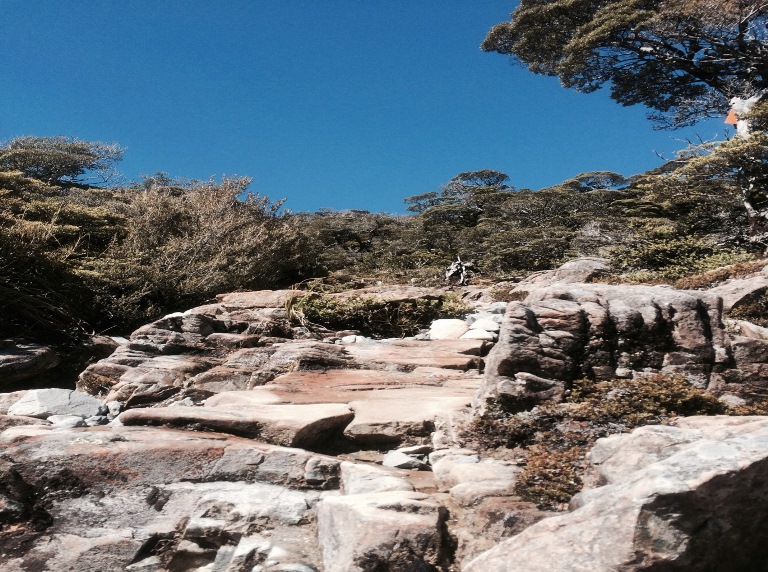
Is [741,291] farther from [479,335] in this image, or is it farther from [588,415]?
[588,415]

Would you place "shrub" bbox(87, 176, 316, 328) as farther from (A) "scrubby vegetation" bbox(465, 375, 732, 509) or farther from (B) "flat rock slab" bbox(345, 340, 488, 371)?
(A) "scrubby vegetation" bbox(465, 375, 732, 509)

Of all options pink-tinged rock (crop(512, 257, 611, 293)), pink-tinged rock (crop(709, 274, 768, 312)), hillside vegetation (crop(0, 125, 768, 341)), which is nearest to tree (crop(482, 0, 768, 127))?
hillside vegetation (crop(0, 125, 768, 341))

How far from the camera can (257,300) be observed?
8.25 metres

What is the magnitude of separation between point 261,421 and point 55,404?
2203mm

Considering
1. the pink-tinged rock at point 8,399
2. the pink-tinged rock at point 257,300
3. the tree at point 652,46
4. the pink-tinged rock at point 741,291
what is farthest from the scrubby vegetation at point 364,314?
the tree at point 652,46

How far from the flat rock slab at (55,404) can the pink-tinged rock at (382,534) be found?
2961mm

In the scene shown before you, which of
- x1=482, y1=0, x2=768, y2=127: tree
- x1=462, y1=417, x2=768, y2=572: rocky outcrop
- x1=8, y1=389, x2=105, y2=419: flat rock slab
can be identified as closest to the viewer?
x1=462, y1=417, x2=768, y2=572: rocky outcrop

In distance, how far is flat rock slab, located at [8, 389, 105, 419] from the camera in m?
4.45

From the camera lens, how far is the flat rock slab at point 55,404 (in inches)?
175

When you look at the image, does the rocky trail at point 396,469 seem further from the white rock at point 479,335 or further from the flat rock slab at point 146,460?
the white rock at point 479,335

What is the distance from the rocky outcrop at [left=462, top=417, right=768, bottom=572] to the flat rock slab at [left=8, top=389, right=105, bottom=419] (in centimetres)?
372

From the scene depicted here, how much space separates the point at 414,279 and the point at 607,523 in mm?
11964

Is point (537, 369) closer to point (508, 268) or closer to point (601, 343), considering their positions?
point (601, 343)

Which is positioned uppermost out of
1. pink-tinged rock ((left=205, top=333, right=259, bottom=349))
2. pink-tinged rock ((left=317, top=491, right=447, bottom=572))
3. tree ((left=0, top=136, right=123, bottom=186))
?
tree ((left=0, top=136, right=123, bottom=186))
